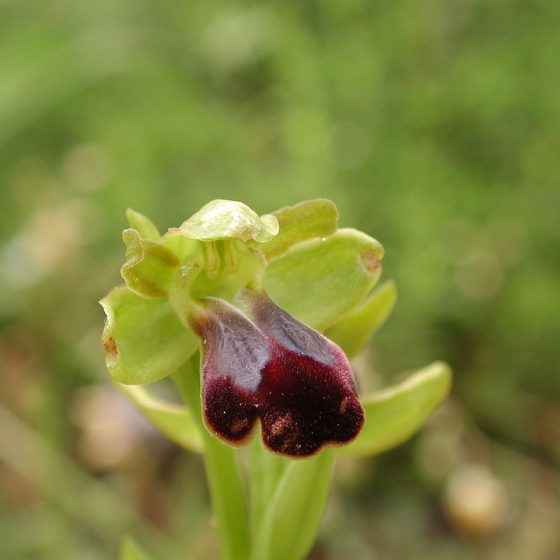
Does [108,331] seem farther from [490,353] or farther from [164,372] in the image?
[490,353]

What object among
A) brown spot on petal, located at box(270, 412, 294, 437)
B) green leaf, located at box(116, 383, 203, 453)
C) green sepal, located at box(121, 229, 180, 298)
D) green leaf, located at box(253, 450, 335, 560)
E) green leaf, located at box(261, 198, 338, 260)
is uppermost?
green sepal, located at box(121, 229, 180, 298)

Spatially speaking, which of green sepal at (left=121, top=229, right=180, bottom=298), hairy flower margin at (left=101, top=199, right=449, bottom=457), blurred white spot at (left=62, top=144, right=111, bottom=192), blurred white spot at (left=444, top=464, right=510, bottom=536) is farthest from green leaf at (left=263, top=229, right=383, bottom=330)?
blurred white spot at (left=62, top=144, right=111, bottom=192)

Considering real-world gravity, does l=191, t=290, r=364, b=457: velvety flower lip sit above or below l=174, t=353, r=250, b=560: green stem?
above

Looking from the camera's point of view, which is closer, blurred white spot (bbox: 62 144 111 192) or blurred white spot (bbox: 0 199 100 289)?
blurred white spot (bbox: 0 199 100 289)

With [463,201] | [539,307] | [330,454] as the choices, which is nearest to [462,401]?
[539,307]

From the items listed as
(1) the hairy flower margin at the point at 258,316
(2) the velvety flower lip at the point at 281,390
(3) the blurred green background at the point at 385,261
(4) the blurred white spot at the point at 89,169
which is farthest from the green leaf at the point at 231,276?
(4) the blurred white spot at the point at 89,169

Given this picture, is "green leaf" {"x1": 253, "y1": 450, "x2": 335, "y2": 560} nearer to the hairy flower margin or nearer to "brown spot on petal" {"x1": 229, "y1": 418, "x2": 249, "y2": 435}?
the hairy flower margin
